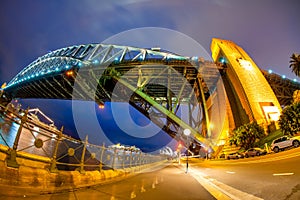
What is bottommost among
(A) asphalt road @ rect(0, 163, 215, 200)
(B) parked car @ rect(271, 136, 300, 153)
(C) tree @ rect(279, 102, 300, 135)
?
(A) asphalt road @ rect(0, 163, 215, 200)

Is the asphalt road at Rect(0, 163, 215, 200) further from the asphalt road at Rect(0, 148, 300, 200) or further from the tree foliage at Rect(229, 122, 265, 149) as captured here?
the tree foliage at Rect(229, 122, 265, 149)

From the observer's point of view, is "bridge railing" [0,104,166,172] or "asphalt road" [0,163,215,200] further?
"asphalt road" [0,163,215,200]

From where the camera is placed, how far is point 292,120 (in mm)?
21266

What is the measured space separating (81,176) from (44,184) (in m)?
2.08

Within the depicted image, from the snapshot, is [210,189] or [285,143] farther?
[285,143]

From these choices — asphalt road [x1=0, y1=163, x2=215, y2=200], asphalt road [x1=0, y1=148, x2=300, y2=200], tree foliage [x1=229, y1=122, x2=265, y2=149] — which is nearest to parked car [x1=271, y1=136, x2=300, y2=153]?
tree foliage [x1=229, y1=122, x2=265, y2=149]

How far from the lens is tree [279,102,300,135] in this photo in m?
20.8

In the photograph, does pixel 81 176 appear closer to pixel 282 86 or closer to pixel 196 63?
pixel 196 63

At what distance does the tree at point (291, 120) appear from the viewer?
821 inches

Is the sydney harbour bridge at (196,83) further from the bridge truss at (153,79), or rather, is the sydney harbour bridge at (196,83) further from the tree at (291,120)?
the tree at (291,120)

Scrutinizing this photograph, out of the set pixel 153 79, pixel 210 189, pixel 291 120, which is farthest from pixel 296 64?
pixel 210 189

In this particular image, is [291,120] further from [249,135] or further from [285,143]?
[249,135]

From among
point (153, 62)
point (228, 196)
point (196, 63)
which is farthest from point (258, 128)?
point (228, 196)

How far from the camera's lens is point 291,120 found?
2141cm
